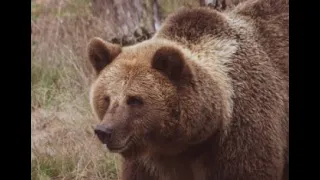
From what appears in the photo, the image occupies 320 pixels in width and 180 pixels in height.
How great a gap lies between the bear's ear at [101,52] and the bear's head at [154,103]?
0.48 ft

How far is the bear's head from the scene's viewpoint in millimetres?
4922

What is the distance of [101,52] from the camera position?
5.38m

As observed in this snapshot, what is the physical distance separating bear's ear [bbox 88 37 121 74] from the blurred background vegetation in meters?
1.76

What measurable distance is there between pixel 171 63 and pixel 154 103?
13.3 inches

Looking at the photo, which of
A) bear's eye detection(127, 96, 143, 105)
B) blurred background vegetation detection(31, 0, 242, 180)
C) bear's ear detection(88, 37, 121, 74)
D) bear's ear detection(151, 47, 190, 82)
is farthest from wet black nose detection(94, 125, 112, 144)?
blurred background vegetation detection(31, 0, 242, 180)

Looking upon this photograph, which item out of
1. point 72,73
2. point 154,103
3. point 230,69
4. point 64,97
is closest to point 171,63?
point 154,103

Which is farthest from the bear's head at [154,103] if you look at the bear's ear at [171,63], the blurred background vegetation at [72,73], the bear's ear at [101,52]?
the blurred background vegetation at [72,73]

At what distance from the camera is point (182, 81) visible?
16.7ft

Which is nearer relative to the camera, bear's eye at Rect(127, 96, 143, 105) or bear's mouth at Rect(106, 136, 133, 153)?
bear's mouth at Rect(106, 136, 133, 153)

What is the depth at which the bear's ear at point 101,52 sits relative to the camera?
538cm

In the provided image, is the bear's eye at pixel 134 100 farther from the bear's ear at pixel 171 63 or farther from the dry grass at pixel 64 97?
the dry grass at pixel 64 97

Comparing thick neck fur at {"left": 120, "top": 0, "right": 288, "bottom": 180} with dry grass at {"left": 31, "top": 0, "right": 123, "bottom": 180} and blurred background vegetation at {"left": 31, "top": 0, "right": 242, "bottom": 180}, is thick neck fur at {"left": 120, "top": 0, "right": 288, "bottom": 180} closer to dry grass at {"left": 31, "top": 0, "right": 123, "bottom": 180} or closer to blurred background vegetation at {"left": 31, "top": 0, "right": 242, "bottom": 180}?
blurred background vegetation at {"left": 31, "top": 0, "right": 242, "bottom": 180}
